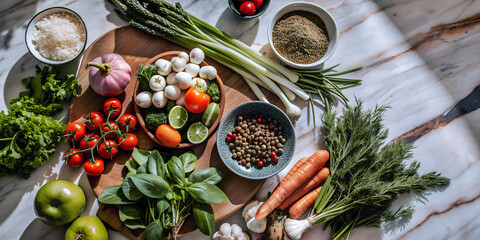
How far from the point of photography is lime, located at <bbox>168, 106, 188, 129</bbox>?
181 cm

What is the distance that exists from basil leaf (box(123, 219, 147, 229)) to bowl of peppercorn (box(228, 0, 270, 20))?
128 centimetres

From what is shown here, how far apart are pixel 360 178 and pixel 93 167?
1.46m

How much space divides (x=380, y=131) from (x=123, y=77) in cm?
156

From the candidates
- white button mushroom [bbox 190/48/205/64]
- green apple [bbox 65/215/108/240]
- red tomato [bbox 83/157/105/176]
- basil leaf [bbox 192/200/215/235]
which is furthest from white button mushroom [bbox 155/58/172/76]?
green apple [bbox 65/215/108/240]

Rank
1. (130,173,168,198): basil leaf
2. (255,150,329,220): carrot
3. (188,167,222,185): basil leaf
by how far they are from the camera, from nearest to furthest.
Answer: (130,173,168,198): basil leaf, (188,167,222,185): basil leaf, (255,150,329,220): carrot

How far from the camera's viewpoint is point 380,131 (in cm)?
206

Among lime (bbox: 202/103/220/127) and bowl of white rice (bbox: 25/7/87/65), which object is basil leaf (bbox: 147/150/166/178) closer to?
lime (bbox: 202/103/220/127)

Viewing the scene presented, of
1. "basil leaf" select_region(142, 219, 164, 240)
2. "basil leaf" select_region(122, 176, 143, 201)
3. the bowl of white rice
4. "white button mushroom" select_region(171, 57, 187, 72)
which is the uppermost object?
the bowl of white rice

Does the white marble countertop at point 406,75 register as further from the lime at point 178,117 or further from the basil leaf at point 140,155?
the lime at point 178,117

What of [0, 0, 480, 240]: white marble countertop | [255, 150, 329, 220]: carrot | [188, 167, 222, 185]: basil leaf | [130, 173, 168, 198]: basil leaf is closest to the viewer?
[130, 173, 168, 198]: basil leaf

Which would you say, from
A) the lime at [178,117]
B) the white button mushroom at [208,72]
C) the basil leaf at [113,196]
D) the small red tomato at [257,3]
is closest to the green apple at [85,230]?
the basil leaf at [113,196]

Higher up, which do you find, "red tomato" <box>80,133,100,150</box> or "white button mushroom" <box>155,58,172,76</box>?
"white button mushroom" <box>155,58,172,76</box>

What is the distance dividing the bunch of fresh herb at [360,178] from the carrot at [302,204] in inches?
1.6

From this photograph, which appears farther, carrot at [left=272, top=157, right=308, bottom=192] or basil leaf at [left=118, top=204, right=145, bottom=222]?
carrot at [left=272, top=157, right=308, bottom=192]
